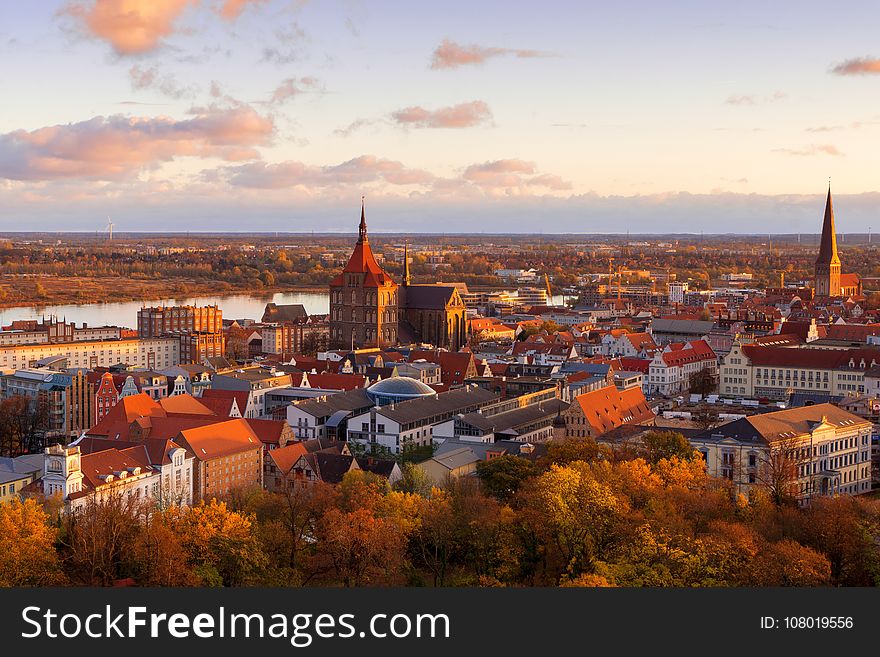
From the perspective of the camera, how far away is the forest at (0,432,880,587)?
15180 mm

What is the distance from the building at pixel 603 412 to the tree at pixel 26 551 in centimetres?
1340

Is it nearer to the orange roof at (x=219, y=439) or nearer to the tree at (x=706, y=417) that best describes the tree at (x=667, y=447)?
the tree at (x=706, y=417)

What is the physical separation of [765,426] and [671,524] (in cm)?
767

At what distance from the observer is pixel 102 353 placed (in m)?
47.7

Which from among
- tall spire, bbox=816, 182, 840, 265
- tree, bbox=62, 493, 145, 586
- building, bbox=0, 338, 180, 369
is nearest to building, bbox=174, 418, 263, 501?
tree, bbox=62, 493, 145, 586

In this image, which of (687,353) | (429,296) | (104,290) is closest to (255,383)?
(687,353)

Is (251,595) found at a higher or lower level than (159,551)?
higher

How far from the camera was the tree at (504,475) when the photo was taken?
20.5 metres

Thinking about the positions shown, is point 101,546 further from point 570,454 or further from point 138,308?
point 138,308

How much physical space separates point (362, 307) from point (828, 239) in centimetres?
3354

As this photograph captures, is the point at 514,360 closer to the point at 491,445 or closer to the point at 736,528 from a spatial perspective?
the point at 491,445

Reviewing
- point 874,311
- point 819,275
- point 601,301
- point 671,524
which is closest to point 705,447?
point 671,524

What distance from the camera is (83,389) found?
32.1 m

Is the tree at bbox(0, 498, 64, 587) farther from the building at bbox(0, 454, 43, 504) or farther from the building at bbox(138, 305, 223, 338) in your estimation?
the building at bbox(138, 305, 223, 338)
